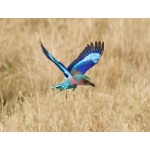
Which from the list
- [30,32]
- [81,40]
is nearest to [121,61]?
[81,40]

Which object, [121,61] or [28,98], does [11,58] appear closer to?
[28,98]

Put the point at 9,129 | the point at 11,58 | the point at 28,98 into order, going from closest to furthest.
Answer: the point at 9,129 → the point at 28,98 → the point at 11,58
